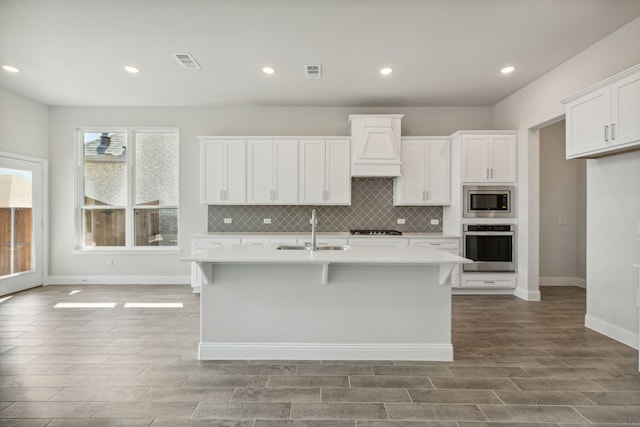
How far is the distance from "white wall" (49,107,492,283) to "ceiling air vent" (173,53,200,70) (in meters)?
1.61

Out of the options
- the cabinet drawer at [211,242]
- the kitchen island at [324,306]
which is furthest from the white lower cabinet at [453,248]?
the kitchen island at [324,306]

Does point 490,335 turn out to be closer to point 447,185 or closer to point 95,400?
point 447,185

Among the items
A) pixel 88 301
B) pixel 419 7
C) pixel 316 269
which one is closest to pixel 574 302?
pixel 316 269

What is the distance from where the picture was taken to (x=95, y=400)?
7.20 feet

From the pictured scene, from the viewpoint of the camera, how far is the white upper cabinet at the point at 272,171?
5.17m

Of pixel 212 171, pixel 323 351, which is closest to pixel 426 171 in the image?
Result: pixel 212 171

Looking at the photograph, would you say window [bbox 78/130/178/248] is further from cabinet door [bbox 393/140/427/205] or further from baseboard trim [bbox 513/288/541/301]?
baseboard trim [bbox 513/288/541/301]

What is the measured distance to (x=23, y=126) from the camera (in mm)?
5078

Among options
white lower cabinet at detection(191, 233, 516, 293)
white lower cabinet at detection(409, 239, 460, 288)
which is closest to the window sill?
white lower cabinet at detection(191, 233, 516, 293)

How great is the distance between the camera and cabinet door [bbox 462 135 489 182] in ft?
15.9

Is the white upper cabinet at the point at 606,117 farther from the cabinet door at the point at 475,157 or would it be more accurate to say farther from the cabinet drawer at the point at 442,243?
the cabinet drawer at the point at 442,243

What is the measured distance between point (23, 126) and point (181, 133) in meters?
2.21

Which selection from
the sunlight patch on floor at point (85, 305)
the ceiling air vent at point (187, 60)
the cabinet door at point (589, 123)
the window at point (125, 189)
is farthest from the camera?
the window at point (125, 189)

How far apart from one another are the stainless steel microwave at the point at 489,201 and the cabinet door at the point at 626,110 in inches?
77.2
